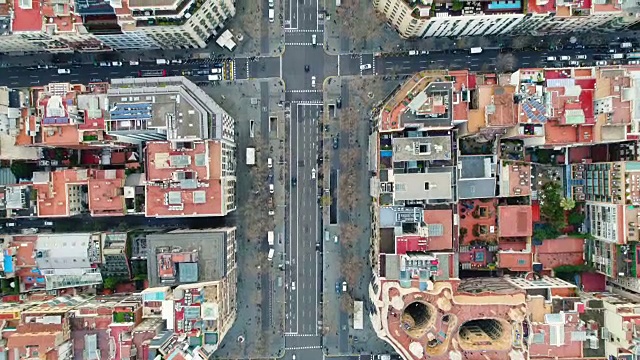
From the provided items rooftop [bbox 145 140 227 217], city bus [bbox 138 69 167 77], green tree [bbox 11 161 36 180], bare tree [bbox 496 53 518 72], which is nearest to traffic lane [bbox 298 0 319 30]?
city bus [bbox 138 69 167 77]

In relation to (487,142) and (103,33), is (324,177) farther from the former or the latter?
(103,33)

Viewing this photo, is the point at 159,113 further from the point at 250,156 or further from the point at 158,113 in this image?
the point at 250,156

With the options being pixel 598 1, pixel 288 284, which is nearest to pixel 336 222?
pixel 288 284

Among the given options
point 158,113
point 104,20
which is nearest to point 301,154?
point 158,113

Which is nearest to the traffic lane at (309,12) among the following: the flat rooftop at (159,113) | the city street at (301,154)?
the city street at (301,154)

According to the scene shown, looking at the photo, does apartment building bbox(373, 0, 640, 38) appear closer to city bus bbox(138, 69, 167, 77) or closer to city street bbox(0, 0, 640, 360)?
city street bbox(0, 0, 640, 360)
